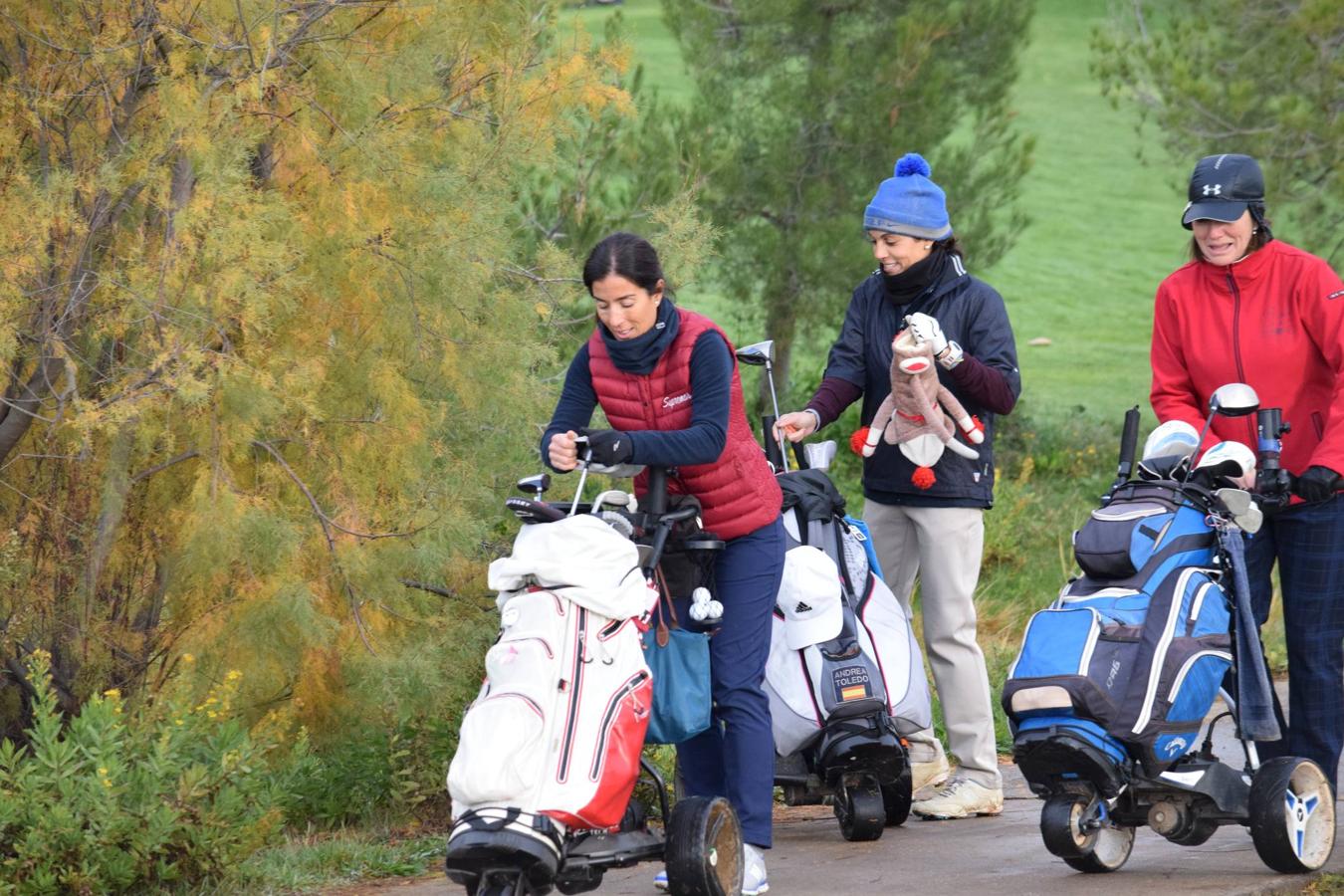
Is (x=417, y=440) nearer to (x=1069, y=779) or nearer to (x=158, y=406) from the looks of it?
(x=158, y=406)

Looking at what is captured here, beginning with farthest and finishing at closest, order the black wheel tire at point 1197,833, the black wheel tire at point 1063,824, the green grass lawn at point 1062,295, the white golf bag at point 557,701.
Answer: the green grass lawn at point 1062,295, the black wheel tire at point 1197,833, the black wheel tire at point 1063,824, the white golf bag at point 557,701

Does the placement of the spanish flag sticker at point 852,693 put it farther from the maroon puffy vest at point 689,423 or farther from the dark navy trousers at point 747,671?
the maroon puffy vest at point 689,423

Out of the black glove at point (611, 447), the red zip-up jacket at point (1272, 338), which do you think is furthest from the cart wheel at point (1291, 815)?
the black glove at point (611, 447)

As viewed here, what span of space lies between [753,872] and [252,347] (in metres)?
2.51

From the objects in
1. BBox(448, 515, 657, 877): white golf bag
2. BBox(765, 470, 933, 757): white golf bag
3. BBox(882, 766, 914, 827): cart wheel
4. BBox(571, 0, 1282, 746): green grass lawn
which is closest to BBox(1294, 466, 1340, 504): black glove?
BBox(765, 470, 933, 757): white golf bag

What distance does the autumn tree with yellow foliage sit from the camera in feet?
20.1

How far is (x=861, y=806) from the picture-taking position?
19.3 ft

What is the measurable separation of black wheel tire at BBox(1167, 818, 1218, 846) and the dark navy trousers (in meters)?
1.19

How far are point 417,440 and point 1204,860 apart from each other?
9.88 ft

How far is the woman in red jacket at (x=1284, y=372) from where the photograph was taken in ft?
17.6

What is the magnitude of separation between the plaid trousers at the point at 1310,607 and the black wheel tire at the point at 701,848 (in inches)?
72.2

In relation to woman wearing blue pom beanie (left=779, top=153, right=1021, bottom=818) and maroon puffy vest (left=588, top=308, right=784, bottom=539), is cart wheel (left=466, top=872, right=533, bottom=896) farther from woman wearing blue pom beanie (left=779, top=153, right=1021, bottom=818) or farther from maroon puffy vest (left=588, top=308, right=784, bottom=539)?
woman wearing blue pom beanie (left=779, top=153, right=1021, bottom=818)

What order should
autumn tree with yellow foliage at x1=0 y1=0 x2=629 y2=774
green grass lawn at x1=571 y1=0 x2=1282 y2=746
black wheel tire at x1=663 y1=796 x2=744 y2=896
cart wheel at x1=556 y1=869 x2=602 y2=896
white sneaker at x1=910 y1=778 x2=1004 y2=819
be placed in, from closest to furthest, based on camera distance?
1. cart wheel at x1=556 y1=869 x2=602 y2=896
2. black wheel tire at x1=663 y1=796 x2=744 y2=896
3. autumn tree with yellow foliage at x1=0 y1=0 x2=629 y2=774
4. white sneaker at x1=910 y1=778 x2=1004 y2=819
5. green grass lawn at x1=571 y1=0 x2=1282 y2=746

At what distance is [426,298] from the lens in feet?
21.7
